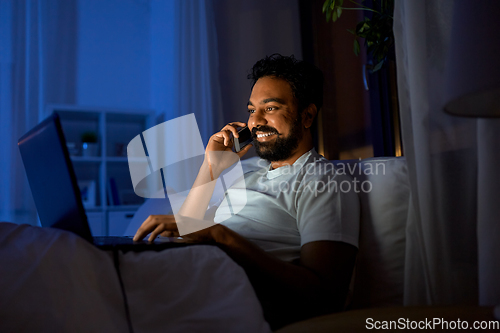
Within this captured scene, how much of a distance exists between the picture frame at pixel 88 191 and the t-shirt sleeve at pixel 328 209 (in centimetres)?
203

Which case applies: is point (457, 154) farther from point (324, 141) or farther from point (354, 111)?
point (324, 141)

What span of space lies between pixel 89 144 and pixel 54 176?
6.81 ft

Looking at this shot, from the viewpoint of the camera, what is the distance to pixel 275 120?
1.40 m

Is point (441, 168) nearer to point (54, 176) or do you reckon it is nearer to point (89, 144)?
point (54, 176)

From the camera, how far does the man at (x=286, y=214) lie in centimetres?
87

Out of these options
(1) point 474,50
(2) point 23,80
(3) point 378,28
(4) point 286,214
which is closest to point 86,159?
(2) point 23,80

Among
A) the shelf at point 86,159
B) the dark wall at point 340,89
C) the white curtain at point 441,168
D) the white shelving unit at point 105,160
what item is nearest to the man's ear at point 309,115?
the white curtain at point 441,168

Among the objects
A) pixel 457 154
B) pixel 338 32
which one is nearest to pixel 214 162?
pixel 457 154

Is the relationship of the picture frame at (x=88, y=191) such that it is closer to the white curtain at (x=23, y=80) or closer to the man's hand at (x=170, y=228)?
the white curtain at (x=23, y=80)

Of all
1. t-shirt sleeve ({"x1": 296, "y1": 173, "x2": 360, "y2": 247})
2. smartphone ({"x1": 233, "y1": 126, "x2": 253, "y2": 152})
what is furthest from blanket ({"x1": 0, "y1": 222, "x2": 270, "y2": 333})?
smartphone ({"x1": 233, "y1": 126, "x2": 253, "y2": 152})

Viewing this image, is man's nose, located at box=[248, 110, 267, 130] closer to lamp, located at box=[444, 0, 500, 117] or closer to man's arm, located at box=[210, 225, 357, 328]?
man's arm, located at box=[210, 225, 357, 328]

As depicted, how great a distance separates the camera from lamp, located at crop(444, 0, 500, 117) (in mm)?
622

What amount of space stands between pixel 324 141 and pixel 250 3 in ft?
4.11

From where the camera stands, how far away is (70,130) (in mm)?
2873
